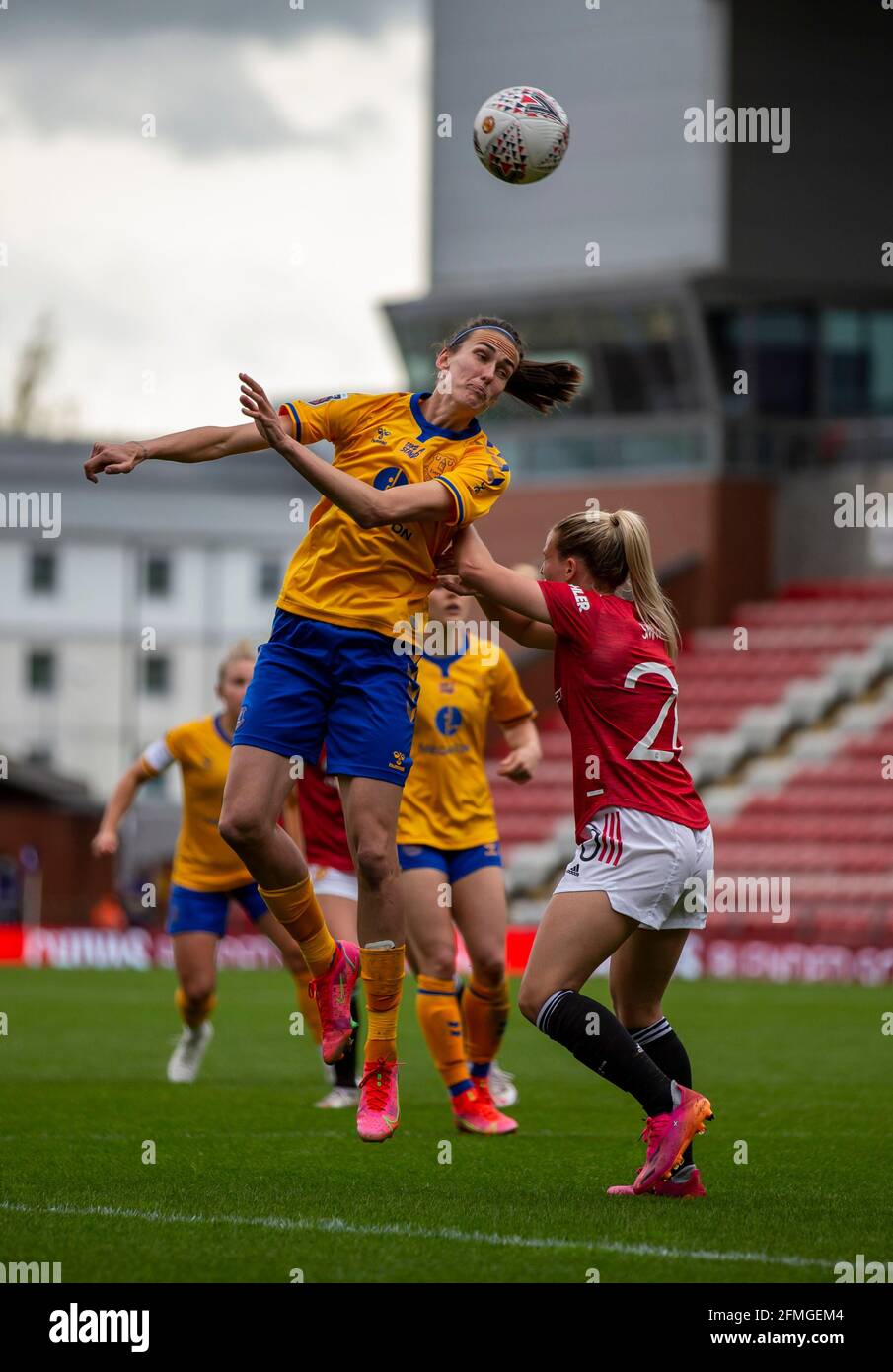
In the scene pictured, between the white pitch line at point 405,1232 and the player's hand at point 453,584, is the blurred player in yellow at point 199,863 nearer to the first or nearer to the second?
the player's hand at point 453,584

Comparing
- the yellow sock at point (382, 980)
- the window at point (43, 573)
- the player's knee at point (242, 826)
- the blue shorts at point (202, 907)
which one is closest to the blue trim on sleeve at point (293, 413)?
the player's knee at point (242, 826)

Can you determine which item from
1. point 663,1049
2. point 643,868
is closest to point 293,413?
point 643,868

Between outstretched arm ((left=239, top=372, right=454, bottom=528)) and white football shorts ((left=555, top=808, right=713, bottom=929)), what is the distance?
1.23 meters

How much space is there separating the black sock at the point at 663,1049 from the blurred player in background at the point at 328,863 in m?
3.38

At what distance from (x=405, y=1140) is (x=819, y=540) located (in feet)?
94.3

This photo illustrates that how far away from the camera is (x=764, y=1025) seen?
17.0 meters

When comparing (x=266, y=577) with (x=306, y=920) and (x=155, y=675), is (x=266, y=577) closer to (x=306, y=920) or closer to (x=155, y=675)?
(x=155, y=675)

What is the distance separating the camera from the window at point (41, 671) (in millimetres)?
62500

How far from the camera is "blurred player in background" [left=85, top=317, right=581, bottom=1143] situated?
7.11 m

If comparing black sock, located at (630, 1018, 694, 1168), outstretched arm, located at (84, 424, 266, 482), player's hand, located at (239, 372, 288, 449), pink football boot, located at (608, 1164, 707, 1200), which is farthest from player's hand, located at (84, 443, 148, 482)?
pink football boot, located at (608, 1164, 707, 1200)

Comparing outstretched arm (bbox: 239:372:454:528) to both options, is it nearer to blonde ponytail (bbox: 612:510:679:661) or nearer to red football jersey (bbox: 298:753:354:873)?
blonde ponytail (bbox: 612:510:679:661)

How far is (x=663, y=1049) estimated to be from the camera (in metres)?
7.34

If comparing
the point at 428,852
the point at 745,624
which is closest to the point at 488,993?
the point at 428,852
